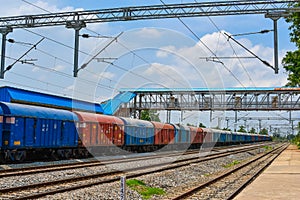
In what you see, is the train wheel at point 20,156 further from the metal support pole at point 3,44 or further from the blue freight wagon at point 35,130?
the metal support pole at point 3,44

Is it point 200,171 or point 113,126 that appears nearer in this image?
point 200,171

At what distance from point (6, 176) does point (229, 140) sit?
64500 millimetres

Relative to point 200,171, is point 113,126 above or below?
above

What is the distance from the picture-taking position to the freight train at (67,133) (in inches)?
827

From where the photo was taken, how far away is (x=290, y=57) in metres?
40.5

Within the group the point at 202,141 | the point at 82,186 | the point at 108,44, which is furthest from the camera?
the point at 202,141

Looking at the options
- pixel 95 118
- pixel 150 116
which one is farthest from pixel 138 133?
pixel 150 116

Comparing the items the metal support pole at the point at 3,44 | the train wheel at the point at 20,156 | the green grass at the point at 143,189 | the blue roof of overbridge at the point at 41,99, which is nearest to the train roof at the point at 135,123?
the blue roof of overbridge at the point at 41,99

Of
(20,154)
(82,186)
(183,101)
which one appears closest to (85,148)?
(20,154)

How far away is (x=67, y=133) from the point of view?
25.8 meters

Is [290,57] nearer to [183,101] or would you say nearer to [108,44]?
[108,44]

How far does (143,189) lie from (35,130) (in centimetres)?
1002

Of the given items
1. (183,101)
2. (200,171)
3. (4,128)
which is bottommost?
(200,171)

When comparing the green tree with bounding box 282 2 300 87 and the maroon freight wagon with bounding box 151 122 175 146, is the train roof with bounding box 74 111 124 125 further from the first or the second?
the green tree with bounding box 282 2 300 87
